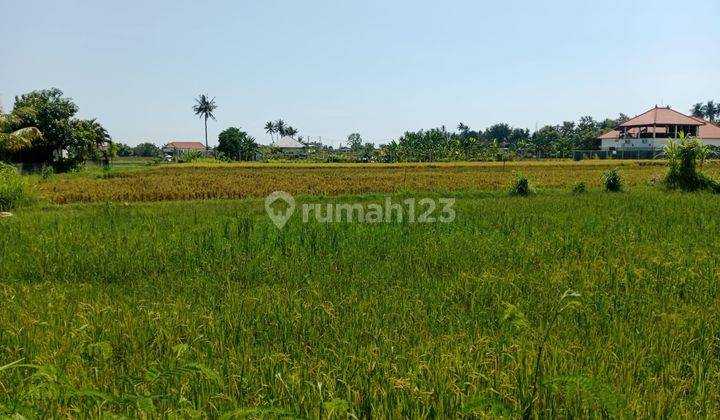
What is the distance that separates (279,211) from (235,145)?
6218cm

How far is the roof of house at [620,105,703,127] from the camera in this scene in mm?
55500

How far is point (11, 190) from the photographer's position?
13195 millimetres

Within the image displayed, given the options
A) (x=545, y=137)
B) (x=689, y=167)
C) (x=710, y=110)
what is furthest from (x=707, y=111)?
(x=689, y=167)

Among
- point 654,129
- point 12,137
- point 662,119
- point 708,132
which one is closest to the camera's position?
point 12,137

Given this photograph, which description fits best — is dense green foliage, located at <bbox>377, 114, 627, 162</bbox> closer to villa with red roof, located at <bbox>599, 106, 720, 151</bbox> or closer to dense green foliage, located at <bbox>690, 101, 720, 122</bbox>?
villa with red roof, located at <bbox>599, 106, 720, 151</bbox>

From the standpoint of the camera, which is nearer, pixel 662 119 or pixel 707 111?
pixel 662 119

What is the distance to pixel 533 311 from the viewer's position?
3.93 meters

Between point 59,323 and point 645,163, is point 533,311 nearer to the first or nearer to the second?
point 59,323

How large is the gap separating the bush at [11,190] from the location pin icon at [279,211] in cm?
720

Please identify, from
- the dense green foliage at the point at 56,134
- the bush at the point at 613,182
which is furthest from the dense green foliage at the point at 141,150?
the bush at the point at 613,182

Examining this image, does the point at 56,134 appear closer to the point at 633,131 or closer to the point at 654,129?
the point at 654,129

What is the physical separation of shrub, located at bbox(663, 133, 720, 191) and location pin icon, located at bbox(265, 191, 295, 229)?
532 inches

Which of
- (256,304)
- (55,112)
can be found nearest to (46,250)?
(256,304)

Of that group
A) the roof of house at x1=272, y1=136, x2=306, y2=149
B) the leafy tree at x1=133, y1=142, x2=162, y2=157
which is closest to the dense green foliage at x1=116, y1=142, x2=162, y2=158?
the leafy tree at x1=133, y1=142, x2=162, y2=157
